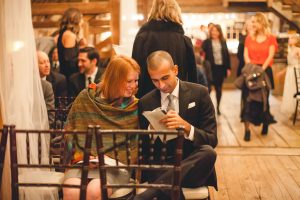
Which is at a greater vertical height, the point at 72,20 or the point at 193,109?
the point at 72,20

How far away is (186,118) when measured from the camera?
265cm

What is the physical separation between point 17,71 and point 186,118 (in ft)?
3.15

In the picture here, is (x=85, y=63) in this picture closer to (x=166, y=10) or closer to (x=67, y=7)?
(x=166, y=10)

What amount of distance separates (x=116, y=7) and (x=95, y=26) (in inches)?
177

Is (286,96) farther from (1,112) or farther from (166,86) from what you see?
(1,112)

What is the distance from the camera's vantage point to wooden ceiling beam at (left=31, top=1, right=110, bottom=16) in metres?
7.95

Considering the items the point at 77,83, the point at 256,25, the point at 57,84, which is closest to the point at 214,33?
the point at 256,25

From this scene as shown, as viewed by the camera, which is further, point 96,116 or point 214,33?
point 214,33

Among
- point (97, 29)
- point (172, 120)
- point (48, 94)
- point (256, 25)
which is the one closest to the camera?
point (172, 120)

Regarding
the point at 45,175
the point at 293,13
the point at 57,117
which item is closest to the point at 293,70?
the point at 293,13

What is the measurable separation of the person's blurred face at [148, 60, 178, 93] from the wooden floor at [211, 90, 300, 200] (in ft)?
4.22

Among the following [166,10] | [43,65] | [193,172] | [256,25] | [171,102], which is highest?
[166,10]

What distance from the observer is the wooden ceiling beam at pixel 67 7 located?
26.1ft

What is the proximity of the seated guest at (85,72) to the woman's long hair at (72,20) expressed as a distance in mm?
508
